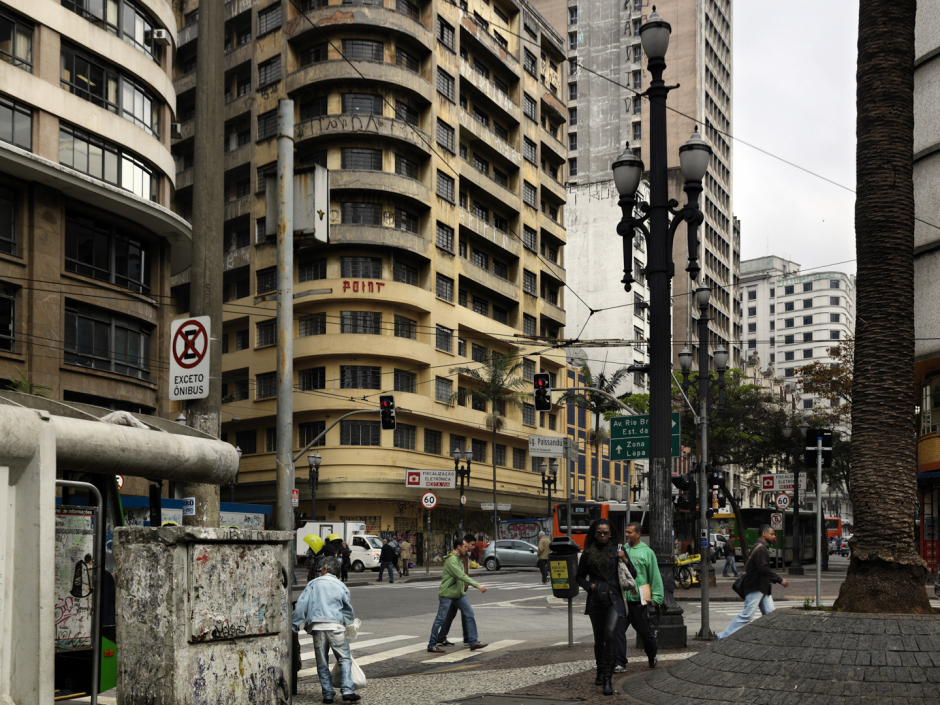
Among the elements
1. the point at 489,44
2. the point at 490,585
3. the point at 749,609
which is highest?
the point at 489,44

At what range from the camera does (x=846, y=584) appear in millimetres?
9625

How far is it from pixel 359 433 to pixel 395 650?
38652 mm

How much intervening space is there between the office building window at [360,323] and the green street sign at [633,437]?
121 ft

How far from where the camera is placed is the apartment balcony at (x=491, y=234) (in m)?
60.6

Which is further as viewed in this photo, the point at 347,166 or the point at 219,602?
the point at 347,166

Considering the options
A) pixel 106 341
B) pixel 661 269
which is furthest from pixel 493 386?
pixel 661 269

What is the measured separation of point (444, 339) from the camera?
58.8 meters

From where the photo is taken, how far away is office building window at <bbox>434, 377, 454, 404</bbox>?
189 ft

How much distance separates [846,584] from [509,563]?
38.6m

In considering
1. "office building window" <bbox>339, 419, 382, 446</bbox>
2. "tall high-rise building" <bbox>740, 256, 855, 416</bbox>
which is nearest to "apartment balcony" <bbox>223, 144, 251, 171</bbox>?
"office building window" <bbox>339, 419, 382, 446</bbox>

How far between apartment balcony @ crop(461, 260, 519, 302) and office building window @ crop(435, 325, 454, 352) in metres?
3.72

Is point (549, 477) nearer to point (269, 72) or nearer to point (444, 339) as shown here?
point (444, 339)

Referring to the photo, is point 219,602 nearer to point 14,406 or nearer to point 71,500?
point 14,406

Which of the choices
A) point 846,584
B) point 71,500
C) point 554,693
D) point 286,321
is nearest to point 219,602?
point 71,500
